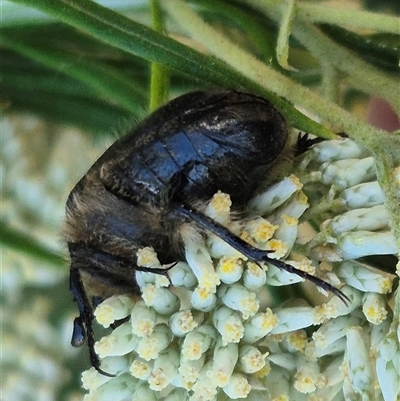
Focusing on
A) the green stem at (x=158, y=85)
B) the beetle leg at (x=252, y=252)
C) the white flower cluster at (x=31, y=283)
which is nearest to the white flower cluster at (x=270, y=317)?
the beetle leg at (x=252, y=252)

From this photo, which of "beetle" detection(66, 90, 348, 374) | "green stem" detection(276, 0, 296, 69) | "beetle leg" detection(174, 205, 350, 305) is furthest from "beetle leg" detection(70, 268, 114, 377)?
"green stem" detection(276, 0, 296, 69)

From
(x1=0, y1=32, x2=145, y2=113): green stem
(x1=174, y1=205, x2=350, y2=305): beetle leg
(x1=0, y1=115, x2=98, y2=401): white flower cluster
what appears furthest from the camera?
(x1=0, y1=115, x2=98, y2=401): white flower cluster

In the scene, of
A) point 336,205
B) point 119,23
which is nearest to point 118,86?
point 119,23

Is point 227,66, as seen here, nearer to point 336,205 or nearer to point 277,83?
point 277,83

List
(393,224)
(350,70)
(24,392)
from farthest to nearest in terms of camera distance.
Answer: (24,392) < (350,70) < (393,224)

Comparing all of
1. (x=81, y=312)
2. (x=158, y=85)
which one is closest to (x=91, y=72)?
(x=158, y=85)

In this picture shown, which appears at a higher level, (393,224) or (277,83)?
(277,83)

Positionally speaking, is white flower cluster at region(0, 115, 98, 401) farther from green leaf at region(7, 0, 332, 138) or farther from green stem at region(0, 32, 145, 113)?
green leaf at region(7, 0, 332, 138)

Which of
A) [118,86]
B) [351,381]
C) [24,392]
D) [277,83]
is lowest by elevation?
[351,381]
